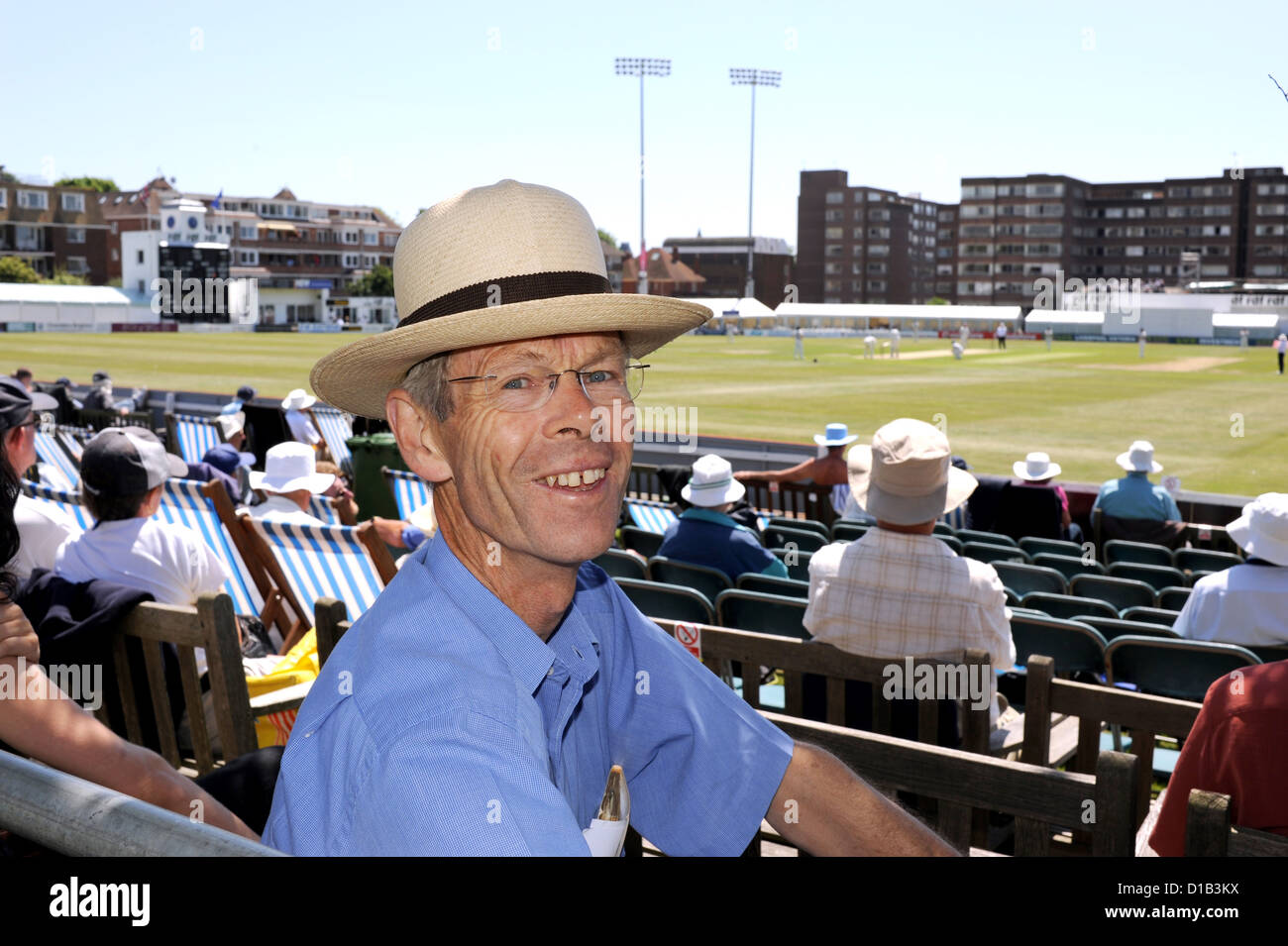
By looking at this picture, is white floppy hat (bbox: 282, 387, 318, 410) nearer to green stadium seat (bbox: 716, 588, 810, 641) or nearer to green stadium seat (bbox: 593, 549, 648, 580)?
green stadium seat (bbox: 593, 549, 648, 580)

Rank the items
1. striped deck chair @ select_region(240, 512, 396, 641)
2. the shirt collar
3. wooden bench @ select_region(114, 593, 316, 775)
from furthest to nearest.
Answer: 1. striped deck chair @ select_region(240, 512, 396, 641)
2. wooden bench @ select_region(114, 593, 316, 775)
3. the shirt collar

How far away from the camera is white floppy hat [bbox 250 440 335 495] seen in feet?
23.0

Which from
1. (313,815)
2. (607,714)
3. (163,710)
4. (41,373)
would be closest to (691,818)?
(607,714)

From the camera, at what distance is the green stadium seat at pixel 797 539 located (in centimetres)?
803

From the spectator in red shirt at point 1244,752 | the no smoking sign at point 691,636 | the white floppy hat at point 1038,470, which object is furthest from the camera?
the white floppy hat at point 1038,470

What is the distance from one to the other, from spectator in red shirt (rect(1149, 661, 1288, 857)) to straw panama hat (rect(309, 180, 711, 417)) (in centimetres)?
182

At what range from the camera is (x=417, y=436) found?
2127 mm

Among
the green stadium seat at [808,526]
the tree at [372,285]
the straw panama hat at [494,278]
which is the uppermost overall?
the tree at [372,285]

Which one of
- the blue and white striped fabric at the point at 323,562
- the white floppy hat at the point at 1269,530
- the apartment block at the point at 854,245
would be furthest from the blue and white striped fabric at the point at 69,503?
the apartment block at the point at 854,245

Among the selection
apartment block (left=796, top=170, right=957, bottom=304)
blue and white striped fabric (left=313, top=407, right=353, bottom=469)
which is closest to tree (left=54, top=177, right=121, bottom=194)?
apartment block (left=796, top=170, right=957, bottom=304)

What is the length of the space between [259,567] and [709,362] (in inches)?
1540

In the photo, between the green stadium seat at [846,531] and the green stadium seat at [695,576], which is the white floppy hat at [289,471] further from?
the green stadium seat at [846,531]

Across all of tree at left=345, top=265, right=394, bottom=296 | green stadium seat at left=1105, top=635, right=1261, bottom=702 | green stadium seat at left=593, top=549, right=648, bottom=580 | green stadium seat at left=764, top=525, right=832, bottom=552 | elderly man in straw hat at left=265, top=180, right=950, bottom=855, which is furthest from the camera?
tree at left=345, top=265, right=394, bottom=296

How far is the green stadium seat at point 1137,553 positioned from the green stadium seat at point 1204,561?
0.12m
